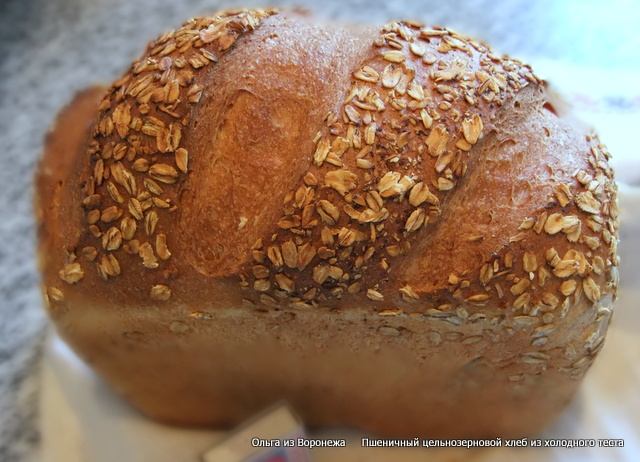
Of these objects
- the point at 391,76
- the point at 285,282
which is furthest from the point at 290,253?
the point at 391,76

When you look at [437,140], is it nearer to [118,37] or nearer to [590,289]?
[590,289]

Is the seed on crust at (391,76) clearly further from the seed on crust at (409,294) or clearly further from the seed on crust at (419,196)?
the seed on crust at (409,294)

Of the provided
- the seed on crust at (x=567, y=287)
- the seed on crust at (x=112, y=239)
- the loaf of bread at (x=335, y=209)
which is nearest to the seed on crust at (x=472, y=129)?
the loaf of bread at (x=335, y=209)

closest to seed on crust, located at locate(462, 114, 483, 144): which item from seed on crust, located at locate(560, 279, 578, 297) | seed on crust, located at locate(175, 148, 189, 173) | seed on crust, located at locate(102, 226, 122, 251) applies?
seed on crust, located at locate(560, 279, 578, 297)

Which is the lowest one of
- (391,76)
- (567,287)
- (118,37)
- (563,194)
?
(567,287)

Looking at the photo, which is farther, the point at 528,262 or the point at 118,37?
the point at 118,37

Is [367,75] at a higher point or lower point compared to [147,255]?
higher
